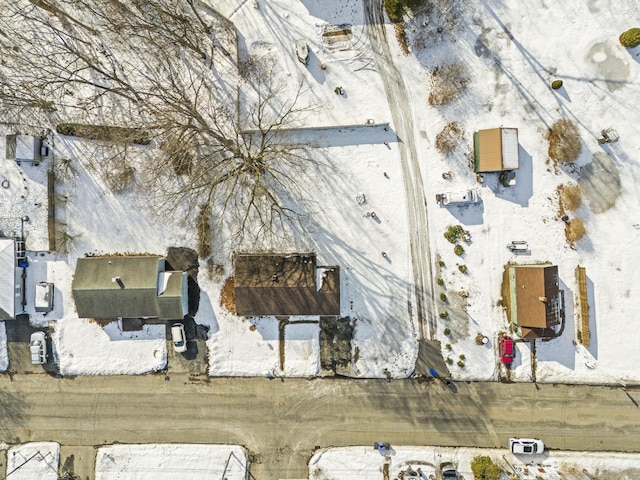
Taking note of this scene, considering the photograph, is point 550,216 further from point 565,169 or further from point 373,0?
point 373,0

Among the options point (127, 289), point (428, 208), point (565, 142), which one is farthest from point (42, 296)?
point (565, 142)

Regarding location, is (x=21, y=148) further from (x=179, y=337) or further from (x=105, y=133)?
(x=179, y=337)

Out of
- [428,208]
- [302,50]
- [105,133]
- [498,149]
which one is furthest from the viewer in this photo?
[105,133]

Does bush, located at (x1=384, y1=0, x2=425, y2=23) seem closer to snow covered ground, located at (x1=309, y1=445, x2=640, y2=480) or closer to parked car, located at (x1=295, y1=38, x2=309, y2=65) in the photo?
parked car, located at (x1=295, y1=38, x2=309, y2=65)

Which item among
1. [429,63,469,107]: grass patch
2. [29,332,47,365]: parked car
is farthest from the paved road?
[29,332,47,365]: parked car

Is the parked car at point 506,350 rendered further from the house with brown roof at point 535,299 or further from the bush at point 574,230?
the bush at point 574,230

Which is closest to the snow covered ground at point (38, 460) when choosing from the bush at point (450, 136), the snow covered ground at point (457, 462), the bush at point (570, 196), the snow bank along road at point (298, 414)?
the snow bank along road at point (298, 414)
